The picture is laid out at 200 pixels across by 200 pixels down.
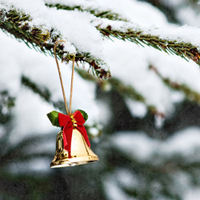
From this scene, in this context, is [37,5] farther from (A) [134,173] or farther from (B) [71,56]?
(A) [134,173]

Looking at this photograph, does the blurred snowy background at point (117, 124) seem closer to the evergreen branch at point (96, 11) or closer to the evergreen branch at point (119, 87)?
the evergreen branch at point (119, 87)

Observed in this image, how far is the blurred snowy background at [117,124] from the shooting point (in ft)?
2.80

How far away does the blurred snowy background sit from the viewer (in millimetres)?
854

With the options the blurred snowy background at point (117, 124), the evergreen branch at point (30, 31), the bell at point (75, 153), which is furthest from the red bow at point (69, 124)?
the blurred snowy background at point (117, 124)

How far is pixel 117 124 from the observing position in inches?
35.7

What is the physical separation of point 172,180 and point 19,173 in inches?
20.8

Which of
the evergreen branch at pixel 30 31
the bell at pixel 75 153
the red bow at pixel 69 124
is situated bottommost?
the bell at pixel 75 153

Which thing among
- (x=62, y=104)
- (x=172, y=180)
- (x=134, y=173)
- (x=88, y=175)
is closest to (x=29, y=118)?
(x=62, y=104)

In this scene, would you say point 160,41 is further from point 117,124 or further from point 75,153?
point 117,124

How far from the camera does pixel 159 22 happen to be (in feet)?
3.13

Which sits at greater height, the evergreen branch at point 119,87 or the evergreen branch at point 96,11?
the evergreen branch at point 96,11

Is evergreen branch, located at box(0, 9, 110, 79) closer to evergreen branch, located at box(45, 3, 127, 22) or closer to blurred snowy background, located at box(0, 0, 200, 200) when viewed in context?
evergreen branch, located at box(45, 3, 127, 22)

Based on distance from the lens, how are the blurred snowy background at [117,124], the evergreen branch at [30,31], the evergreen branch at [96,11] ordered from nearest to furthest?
the evergreen branch at [30,31], the evergreen branch at [96,11], the blurred snowy background at [117,124]

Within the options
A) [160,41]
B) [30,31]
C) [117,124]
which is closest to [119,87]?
[117,124]
